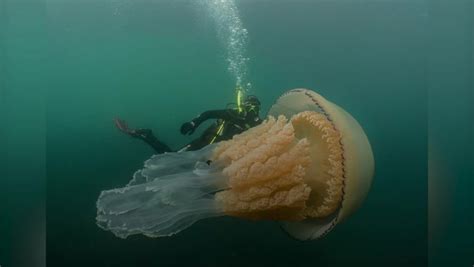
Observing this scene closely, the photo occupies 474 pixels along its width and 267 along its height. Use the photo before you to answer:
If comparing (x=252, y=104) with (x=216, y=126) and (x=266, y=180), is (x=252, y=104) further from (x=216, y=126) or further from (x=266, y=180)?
(x=266, y=180)

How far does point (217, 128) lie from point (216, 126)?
0.8 inches

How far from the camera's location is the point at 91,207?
8.19 ft

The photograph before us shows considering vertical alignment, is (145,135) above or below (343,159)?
below

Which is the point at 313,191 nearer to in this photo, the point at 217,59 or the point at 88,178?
the point at 217,59

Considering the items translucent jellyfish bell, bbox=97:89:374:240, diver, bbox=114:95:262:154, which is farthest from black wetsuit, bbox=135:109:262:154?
translucent jellyfish bell, bbox=97:89:374:240

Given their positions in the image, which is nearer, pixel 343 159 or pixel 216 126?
pixel 343 159

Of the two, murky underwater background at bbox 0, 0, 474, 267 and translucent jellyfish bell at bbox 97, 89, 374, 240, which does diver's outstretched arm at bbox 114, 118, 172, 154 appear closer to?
murky underwater background at bbox 0, 0, 474, 267

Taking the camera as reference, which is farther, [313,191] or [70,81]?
[70,81]

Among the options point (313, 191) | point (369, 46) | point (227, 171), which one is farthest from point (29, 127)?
point (369, 46)

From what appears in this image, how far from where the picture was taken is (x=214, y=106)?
251 cm

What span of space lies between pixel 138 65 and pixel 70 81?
1.37 ft

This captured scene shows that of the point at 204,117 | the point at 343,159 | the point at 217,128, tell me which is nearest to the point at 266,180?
the point at 343,159

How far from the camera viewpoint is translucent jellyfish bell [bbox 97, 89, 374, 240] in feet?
6.67

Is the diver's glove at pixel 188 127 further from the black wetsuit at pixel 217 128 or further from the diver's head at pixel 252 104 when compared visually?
the diver's head at pixel 252 104
